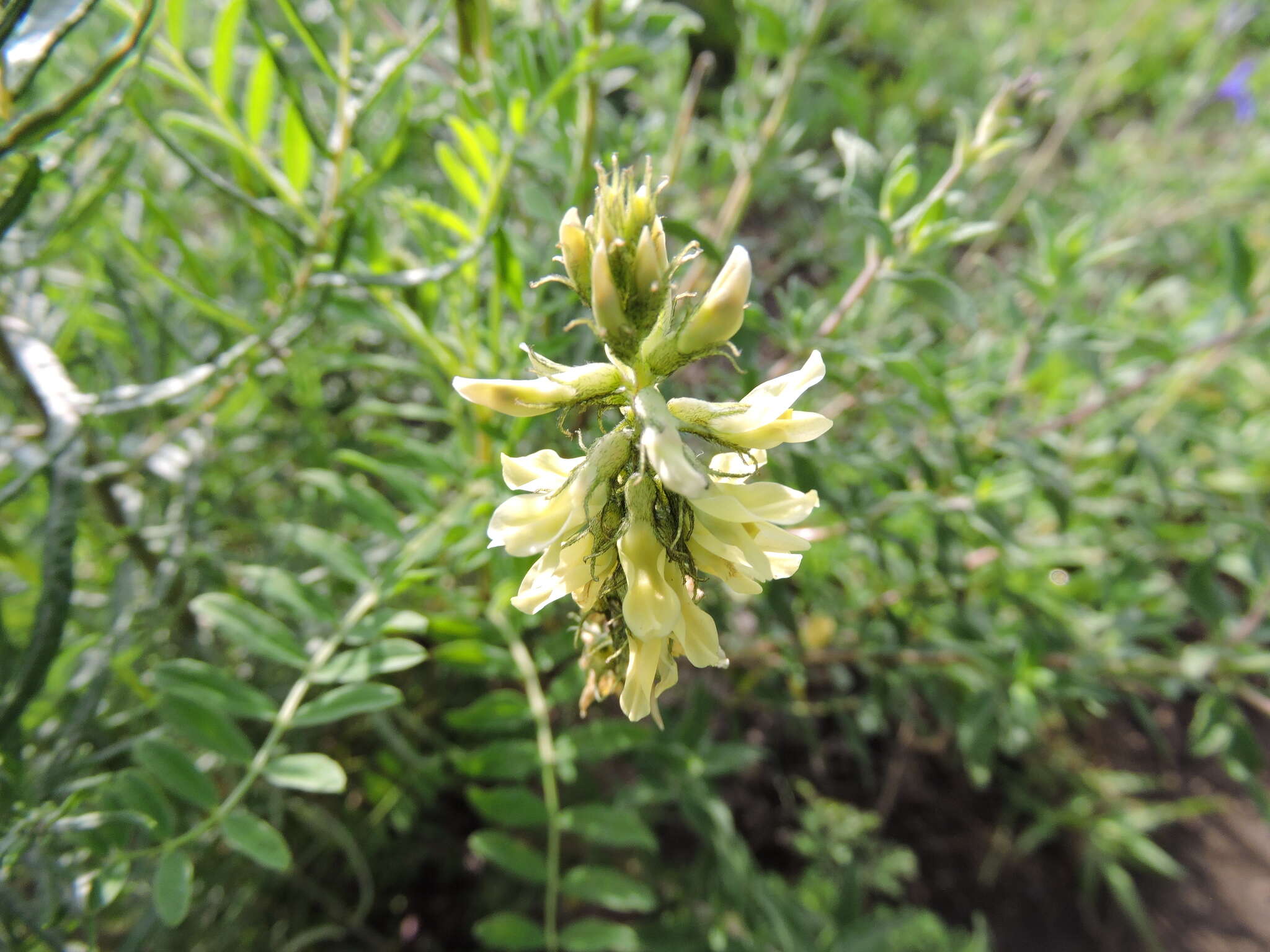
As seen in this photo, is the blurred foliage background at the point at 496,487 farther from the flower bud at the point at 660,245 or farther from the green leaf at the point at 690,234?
the flower bud at the point at 660,245

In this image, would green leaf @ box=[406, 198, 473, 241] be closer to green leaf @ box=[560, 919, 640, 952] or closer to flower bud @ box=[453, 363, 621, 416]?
flower bud @ box=[453, 363, 621, 416]

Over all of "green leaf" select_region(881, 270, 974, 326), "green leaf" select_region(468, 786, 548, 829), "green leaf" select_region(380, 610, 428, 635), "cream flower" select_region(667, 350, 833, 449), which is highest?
"cream flower" select_region(667, 350, 833, 449)

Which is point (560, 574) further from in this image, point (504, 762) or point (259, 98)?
point (259, 98)

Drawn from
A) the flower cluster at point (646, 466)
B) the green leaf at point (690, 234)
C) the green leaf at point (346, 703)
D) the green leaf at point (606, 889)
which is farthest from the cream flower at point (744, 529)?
the green leaf at point (606, 889)

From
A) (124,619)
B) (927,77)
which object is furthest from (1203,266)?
(124,619)

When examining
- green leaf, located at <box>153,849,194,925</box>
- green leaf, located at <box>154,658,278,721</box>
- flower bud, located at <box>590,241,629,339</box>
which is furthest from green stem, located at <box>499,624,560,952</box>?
flower bud, located at <box>590,241,629,339</box>

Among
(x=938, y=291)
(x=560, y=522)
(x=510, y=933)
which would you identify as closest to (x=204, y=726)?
(x=510, y=933)

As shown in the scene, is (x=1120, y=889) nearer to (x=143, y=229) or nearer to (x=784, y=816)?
(x=784, y=816)
